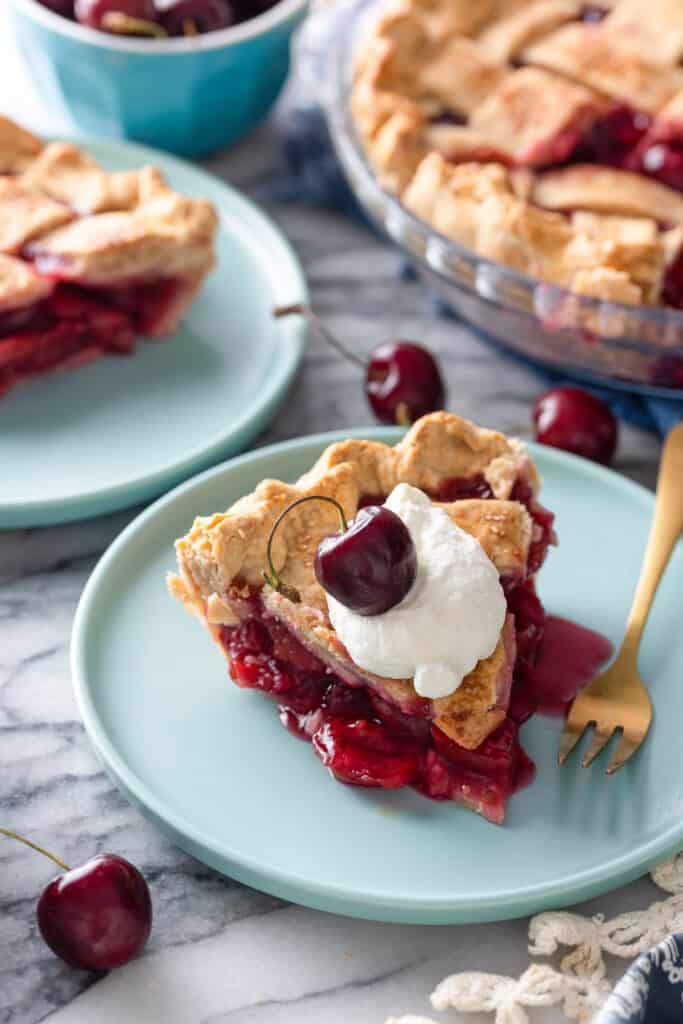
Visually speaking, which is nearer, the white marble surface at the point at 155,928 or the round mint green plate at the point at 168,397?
the white marble surface at the point at 155,928

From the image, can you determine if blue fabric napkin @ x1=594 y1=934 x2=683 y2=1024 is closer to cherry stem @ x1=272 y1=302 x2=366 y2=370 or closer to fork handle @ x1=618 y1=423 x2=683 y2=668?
fork handle @ x1=618 y1=423 x2=683 y2=668

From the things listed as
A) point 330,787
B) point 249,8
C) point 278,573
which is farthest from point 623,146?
point 330,787

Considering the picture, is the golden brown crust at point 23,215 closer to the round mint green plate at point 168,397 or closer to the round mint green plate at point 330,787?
the round mint green plate at point 168,397

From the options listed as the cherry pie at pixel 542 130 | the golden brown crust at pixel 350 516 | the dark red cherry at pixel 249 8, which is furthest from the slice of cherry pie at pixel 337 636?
the dark red cherry at pixel 249 8

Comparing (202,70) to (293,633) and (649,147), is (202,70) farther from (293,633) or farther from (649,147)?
(293,633)

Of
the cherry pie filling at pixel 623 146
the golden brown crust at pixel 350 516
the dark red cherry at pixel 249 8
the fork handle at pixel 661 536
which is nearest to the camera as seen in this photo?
the golden brown crust at pixel 350 516

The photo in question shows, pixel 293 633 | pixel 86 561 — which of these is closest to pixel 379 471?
pixel 293 633

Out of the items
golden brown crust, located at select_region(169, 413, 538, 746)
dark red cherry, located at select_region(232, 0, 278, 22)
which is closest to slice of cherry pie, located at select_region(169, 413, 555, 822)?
golden brown crust, located at select_region(169, 413, 538, 746)
